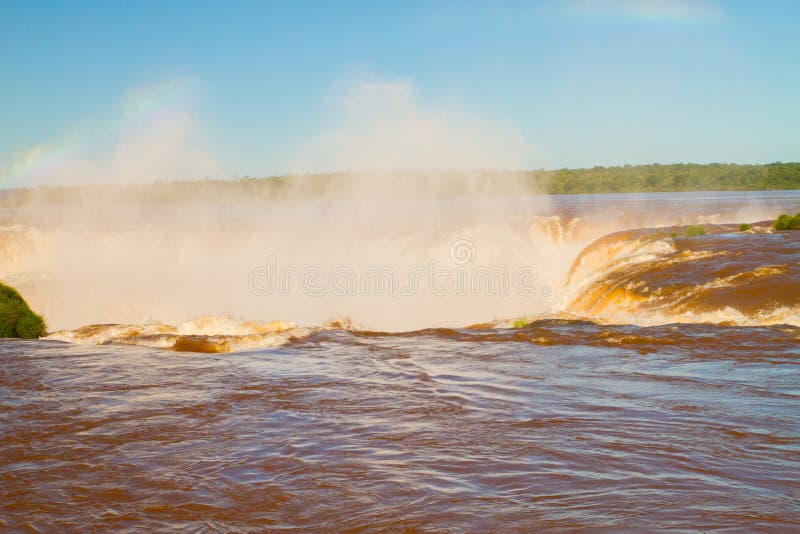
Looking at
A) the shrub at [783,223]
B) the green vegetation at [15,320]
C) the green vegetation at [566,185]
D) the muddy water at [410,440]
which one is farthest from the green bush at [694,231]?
the green vegetation at [566,185]

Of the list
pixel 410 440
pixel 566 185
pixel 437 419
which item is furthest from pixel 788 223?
pixel 566 185

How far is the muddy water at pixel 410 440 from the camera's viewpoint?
4.36 metres

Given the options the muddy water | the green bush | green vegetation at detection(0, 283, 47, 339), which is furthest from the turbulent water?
the green bush

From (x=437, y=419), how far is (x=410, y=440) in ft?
2.54

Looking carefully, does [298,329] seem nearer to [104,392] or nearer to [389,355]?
[389,355]

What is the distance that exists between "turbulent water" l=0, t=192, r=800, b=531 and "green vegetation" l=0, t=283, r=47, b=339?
0.58 m

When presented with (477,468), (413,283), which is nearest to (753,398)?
Answer: (477,468)

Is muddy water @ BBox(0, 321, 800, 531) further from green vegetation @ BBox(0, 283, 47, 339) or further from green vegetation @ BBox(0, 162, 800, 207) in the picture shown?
green vegetation @ BBox(0, 162, 800, 207)

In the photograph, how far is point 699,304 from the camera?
13.3 metres

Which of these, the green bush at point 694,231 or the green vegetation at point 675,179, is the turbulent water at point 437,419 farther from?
the green vegetation at point 675,179

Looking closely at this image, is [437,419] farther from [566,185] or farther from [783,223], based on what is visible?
[566,185]

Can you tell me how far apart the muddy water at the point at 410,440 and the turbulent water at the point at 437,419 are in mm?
25

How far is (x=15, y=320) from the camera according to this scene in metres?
13.4

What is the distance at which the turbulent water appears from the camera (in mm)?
4422
